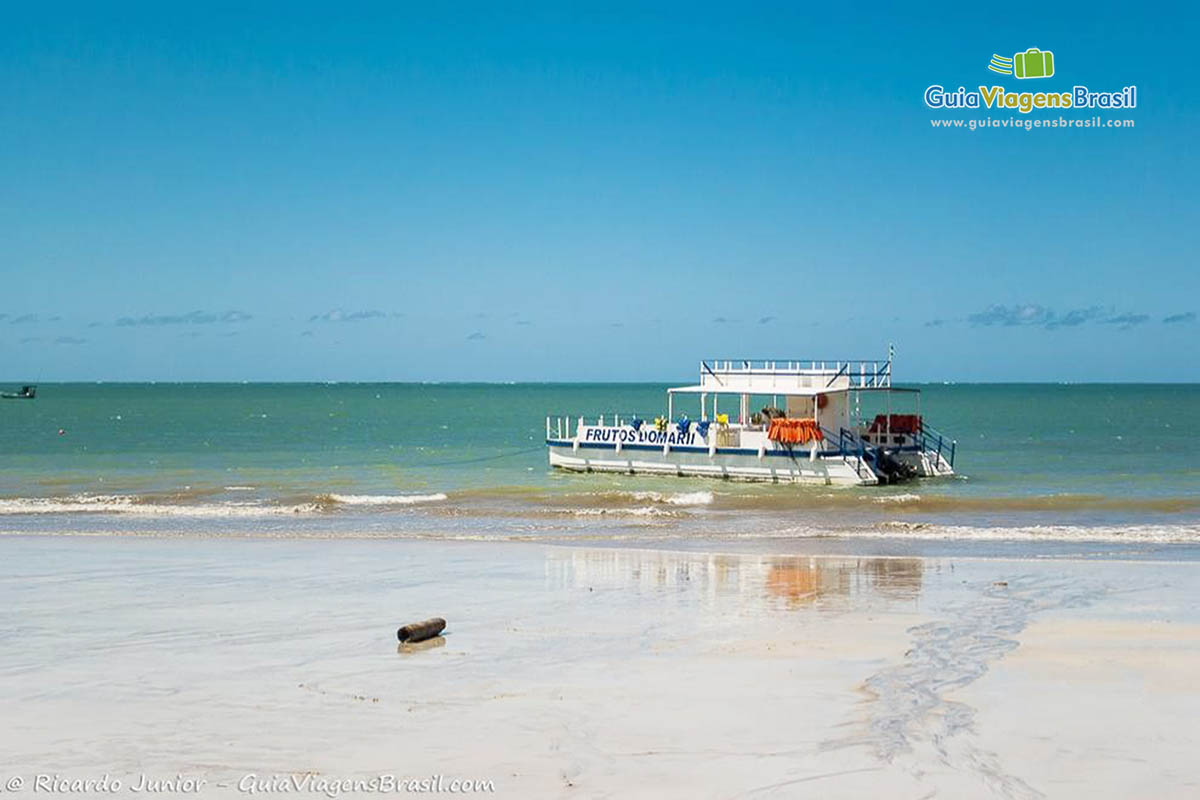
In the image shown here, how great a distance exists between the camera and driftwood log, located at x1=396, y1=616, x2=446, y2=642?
543 inches

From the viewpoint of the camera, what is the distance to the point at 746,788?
8984 mm

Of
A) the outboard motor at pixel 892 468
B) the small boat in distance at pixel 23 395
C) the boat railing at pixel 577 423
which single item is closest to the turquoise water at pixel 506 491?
the outboard motor at pixel 892 468

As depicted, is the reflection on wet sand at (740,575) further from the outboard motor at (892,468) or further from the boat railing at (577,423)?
the boat railing at (577,423)

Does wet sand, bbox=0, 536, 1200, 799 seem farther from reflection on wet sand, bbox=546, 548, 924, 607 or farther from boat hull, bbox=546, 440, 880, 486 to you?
boat hull, bbox=546, 440, 880, 486

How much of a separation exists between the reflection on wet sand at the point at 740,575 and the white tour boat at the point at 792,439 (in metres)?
18.2

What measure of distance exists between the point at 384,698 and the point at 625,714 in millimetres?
2233

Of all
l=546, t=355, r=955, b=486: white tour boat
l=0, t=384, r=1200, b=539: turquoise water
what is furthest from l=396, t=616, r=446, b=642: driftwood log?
l=546, t=355, r=955, b=486: white tour boat

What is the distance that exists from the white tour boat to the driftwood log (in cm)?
2743

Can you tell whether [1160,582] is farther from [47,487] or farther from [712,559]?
[47,487]

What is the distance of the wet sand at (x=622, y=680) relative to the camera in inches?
371

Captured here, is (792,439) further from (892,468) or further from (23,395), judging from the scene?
(23,395)

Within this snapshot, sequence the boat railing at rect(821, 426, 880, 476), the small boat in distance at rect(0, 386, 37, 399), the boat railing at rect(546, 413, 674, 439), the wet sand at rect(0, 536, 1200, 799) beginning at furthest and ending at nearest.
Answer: the small boat in distance at rect(0, 386, 37, 399)
the boat railing at rect(546, 413, 674, 439)
the boat railing at rect(821, 426, 880, 476)
the wet sand at rect(0, 536, 1200, 799)

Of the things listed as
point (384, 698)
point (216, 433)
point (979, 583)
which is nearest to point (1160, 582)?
point (979, 583)

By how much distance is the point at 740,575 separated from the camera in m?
19.8
